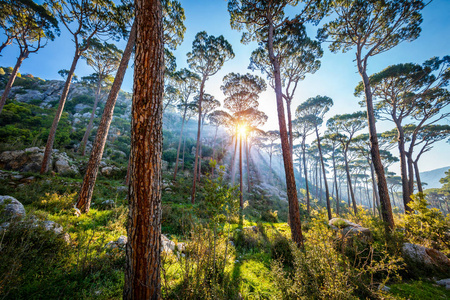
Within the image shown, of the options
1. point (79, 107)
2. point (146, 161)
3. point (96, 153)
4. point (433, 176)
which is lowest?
point (146, 161)

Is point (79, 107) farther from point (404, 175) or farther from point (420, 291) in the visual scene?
point (404, 175)

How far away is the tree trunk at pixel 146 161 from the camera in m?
1.85

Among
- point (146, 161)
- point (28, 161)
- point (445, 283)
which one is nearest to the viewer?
point (146, 161)

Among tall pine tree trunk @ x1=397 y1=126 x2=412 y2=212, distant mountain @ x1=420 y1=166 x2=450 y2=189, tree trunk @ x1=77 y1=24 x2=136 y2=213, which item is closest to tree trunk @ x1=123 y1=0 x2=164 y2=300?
tree trunk @ x1=77 y1=24 x2=136 y2=213

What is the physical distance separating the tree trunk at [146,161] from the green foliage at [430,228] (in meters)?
8.20

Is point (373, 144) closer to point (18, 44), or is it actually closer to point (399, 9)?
point (399, 9)

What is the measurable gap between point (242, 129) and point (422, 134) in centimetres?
1606

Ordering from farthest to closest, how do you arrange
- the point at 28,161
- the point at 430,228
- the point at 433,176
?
the point at 433,176
the point at 28,161
the point at 430,228

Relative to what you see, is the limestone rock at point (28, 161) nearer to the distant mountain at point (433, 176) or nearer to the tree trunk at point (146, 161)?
the tree trunk at point (146, 161)

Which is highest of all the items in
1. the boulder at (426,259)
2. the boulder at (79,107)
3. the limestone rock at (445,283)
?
the boulder at (79,107)

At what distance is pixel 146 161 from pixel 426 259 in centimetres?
740

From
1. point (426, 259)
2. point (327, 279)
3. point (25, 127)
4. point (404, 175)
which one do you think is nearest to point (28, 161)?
point (25, 127)

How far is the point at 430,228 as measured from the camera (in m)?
4.71

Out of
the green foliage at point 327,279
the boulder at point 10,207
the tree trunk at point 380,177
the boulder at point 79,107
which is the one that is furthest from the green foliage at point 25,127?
the tree trunk at point 380,177
